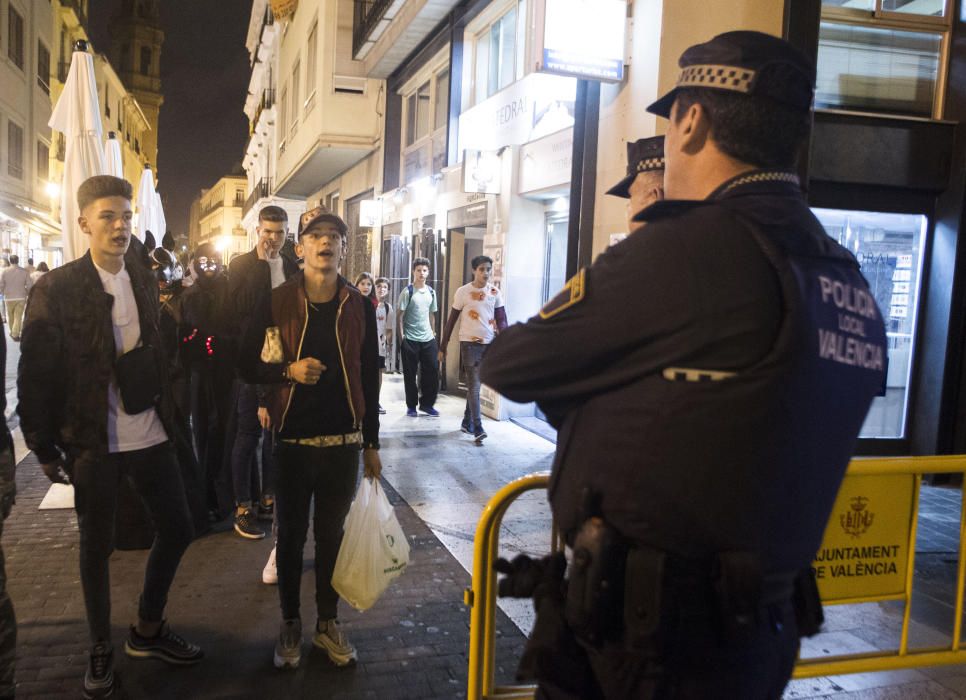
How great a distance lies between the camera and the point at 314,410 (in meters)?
3.86

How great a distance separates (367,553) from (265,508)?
8.97ft

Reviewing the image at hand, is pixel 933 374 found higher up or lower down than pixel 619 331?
lower down

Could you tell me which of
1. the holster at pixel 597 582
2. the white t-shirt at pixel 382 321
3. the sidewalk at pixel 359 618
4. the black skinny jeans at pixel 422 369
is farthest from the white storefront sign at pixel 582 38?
the holster at pixel 597 582

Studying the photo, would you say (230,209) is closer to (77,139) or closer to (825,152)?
(77,139)

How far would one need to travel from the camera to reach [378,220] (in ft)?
58.4

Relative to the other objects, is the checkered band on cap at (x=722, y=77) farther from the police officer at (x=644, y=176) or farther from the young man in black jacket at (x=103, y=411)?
the young man in black jacket at (x=103, y=411)

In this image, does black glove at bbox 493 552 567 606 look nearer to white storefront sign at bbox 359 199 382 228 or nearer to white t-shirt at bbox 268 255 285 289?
white t-shirt at bbox 268 255 285 289

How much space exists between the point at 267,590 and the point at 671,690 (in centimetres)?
378

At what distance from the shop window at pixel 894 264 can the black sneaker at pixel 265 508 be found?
20.1 feet

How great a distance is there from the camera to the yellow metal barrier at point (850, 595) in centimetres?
288

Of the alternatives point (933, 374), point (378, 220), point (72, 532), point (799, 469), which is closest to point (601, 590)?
point (799, 469)

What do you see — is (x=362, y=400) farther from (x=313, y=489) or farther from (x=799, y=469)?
(x=799, y=469)

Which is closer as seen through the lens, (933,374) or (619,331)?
(619,331)

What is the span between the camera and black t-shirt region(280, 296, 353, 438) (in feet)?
12.6
